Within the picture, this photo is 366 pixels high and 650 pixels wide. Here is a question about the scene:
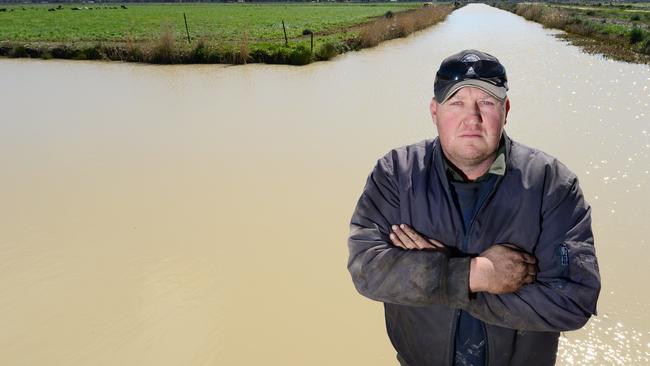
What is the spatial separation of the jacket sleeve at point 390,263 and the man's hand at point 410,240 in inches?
1.3

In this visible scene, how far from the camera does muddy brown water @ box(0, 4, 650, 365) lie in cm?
328

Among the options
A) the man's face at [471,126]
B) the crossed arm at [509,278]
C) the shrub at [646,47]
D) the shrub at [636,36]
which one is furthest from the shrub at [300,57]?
the crossed arm at [509,278]

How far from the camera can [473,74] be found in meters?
1.59

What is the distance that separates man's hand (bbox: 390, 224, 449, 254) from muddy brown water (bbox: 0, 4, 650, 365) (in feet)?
6.01

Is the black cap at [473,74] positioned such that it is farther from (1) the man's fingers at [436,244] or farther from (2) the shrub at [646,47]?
(2) the shrub at [646,47]

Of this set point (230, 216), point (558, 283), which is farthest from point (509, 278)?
point (230, 216)

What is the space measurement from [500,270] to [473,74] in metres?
0.71

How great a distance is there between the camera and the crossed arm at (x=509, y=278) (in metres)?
1.43

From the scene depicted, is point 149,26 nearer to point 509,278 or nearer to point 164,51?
point 164,51

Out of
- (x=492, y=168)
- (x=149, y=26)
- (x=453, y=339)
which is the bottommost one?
(x=453, y=339)

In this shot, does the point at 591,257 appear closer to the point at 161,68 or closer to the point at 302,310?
the point at 302,310

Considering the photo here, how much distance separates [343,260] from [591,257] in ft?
9.58

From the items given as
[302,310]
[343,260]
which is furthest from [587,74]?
[302,310]

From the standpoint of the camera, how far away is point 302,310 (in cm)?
359
